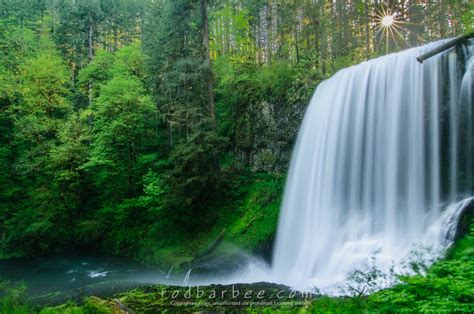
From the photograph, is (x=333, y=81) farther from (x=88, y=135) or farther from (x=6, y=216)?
(x=6, y=216)

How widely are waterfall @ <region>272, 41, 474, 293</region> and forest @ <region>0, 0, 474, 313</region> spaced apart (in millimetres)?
2036

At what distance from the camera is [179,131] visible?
18.4 meters

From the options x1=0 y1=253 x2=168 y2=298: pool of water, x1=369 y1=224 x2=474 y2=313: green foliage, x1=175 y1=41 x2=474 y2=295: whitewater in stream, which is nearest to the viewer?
x1=369 y1=224 x2=474 y2=313: green foliage

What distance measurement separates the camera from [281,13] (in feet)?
67.4

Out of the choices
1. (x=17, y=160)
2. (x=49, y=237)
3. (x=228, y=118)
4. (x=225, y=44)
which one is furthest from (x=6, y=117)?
(x=225, y=44)

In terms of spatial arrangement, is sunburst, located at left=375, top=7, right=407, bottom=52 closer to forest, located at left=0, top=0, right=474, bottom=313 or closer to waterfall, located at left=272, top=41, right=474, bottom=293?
forest, located at left=0, top=0, right=474, bottom=313

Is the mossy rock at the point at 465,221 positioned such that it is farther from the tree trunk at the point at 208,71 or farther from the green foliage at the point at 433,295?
the tree trunk at the point at 208,71

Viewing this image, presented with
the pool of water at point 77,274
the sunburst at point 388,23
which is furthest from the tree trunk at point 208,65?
the sunburst at point 388,23

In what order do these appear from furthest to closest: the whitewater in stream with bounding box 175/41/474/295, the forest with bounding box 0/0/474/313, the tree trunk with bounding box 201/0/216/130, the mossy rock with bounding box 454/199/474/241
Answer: the tree trunk with bounding box 201/0/216/130 → the forest with bounding box 0/0/474/313 → the whitewater in stream with bounding box 175/41/474/295 → the mossy rock with bounding box 454/199/474/241

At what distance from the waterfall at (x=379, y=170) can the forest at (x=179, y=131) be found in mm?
2036

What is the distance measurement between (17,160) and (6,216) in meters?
3.18

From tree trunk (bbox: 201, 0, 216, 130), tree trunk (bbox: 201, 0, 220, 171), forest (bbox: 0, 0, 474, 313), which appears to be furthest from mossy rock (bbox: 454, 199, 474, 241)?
tree trunk (bbox: 201, 0, 216, 130)

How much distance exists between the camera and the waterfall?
836cm

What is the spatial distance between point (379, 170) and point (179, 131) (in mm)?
11181
